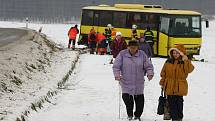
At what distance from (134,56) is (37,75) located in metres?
6.29

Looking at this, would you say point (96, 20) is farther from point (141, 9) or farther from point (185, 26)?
point (185, 26)

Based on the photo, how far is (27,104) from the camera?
1007cm

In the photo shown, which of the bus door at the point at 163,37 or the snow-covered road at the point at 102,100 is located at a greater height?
the bus door at the point at 163,37

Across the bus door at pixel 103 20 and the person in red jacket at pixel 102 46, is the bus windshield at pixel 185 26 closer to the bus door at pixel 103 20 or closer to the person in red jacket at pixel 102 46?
the person in red jacket at pixel 102 46

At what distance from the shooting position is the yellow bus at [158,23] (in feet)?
89.5

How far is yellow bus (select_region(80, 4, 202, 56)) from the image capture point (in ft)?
89.5

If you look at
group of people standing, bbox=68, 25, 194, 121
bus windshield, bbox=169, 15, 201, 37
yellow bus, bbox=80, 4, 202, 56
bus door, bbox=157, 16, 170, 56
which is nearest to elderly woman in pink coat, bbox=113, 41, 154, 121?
group of people standing, bbox=68, 25, 194, 121

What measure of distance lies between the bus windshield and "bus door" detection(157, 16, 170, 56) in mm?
283

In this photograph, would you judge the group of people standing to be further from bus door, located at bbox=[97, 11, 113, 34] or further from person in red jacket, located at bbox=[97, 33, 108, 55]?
bus door, located at bbox=[97, 11, 113, 34]

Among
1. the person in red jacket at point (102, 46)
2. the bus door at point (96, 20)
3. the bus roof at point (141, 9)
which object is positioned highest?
the bus roof at point (141, 9)

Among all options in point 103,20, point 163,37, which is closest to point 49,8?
point 103,20

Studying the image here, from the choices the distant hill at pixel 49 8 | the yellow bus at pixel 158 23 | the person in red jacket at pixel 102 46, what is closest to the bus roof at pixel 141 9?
the yellow bus at pixel 158 23

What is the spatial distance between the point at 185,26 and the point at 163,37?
136cm

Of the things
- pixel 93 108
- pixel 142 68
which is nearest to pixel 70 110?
pixel 93 108
